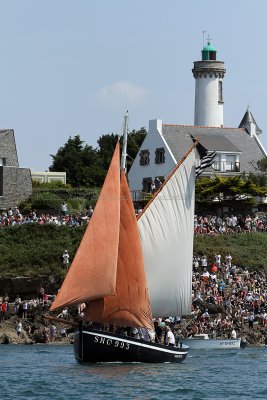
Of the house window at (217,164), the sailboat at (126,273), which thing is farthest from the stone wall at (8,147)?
the sailboat at (126,273)

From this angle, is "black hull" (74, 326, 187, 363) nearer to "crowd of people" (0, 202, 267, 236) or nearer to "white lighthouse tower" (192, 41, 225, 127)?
"crowd of people" (0, 202, 267, 236)

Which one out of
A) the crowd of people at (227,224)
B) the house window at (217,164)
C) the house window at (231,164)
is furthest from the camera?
the house window at (231,164)

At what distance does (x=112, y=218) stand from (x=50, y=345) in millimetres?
23098

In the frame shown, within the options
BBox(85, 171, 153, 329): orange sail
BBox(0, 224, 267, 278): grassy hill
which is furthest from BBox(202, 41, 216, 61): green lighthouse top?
BBox(85, 171, 153, 329): orange sail

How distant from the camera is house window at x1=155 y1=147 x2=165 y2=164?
11673 cm

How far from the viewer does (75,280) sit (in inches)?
2349

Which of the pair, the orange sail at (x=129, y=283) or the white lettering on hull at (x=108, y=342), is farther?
the orange sail at (x=129, y=283)

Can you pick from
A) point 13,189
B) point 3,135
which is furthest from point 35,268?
point 3,135

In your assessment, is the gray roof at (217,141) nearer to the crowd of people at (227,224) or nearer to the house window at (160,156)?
the house window at (160,156)

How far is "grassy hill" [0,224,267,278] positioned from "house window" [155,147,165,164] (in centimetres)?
1708

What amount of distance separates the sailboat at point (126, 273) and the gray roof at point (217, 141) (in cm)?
5221

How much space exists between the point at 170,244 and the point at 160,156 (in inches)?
2120

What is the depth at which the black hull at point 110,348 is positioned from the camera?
6006cm

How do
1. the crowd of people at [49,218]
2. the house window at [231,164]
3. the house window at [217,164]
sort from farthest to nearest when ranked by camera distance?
the house window at [231,164] → the house window at [217,164] → the crowd of people at [49,218]
